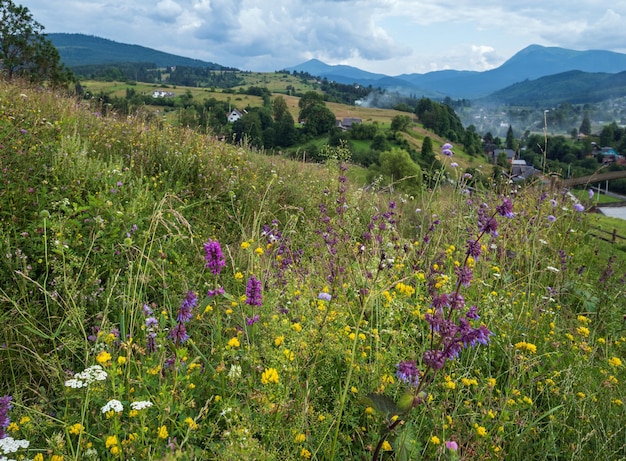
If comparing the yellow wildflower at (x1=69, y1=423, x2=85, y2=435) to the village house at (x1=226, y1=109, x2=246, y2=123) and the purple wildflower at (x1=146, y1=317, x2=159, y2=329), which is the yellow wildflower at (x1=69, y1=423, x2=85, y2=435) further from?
the village house at (x1=226, y1=109, x2=246, y2=123)

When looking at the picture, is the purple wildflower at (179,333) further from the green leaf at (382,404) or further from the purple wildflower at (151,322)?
the green leaf at (382,404)

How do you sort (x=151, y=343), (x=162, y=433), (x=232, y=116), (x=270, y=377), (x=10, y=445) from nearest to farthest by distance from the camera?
(x=10, y=445)
(x=162, y=433)
(x=270, y=377)
(x=151, y=343)
(x=232, y=116)

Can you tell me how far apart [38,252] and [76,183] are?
1083 millimetres

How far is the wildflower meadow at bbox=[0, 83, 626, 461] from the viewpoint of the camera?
6.07 ft

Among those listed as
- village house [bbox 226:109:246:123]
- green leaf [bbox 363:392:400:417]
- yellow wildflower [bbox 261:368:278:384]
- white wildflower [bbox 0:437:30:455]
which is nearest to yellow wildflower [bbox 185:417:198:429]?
yellow wildflower [bbox 261:368:278:384]

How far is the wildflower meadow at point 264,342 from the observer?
185cm

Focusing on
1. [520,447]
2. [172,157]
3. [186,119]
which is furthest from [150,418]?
[186,119]

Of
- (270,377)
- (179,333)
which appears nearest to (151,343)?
(179,333)

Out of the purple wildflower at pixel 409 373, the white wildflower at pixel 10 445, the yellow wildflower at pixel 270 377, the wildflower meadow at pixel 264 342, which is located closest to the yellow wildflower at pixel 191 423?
the wildflower meadow at pixel 264 342

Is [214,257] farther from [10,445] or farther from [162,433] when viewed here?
[10,445]

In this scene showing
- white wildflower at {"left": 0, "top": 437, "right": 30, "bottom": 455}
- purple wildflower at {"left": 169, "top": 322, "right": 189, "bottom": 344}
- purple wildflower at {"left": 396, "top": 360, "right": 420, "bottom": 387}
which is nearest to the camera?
white wildflower at {"left": 0, "top": 437, "right": 30, "bottom": 455}

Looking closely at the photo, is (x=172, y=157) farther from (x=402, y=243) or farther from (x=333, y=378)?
(x=333, y=378)

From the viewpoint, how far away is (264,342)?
2143 millimetres

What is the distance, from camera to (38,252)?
10.8ft
